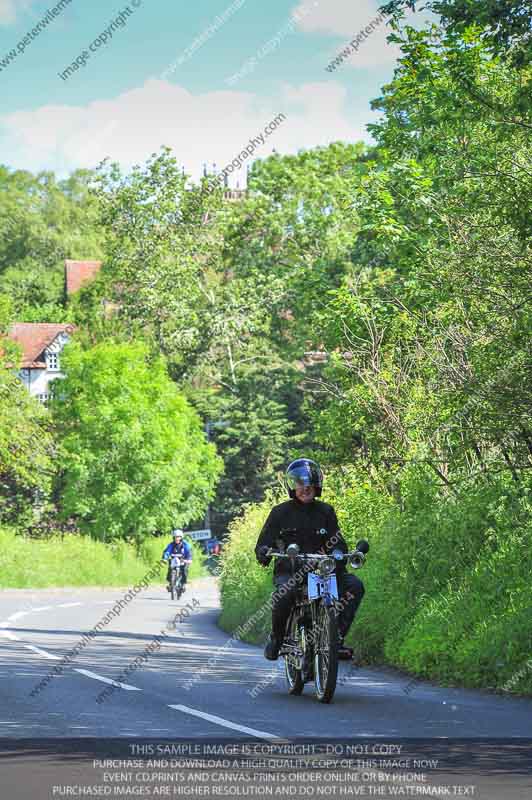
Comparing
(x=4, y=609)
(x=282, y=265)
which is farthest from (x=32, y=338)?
Answer: (x=4, y=609)

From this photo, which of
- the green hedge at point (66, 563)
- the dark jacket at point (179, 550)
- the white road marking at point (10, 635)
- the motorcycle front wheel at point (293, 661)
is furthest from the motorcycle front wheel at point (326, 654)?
the green hedge at point (66, 563)

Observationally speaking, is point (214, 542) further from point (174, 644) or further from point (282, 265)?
point (174, 644)

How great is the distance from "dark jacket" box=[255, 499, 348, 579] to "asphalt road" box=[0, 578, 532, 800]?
52.3 inches

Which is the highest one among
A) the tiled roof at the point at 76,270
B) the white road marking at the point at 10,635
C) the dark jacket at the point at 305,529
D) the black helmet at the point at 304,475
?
the tiled roof at the point at 76,270

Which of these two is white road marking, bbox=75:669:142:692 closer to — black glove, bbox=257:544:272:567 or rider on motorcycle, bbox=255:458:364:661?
Answer: rider on motorcycle, bbox=255:458:364:661

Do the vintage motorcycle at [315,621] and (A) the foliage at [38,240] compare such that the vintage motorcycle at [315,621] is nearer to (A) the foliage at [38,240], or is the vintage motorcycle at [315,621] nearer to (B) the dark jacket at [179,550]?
(B) the dark jacket at [179,550]

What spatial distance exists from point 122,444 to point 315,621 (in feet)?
180

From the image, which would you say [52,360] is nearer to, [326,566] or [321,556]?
[321,556]

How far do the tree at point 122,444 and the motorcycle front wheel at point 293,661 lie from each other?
2099 inches

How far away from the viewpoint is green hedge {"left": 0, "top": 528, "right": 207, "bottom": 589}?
54.6m

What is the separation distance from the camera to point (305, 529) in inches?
519

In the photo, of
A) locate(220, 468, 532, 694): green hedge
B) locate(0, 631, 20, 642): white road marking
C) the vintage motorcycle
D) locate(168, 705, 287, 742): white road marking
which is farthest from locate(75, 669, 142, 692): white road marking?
locate(0, 631, 20, 642): white road marking

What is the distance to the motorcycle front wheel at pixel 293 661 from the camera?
13180mm

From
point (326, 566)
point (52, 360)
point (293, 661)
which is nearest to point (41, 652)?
point (293, 661)
